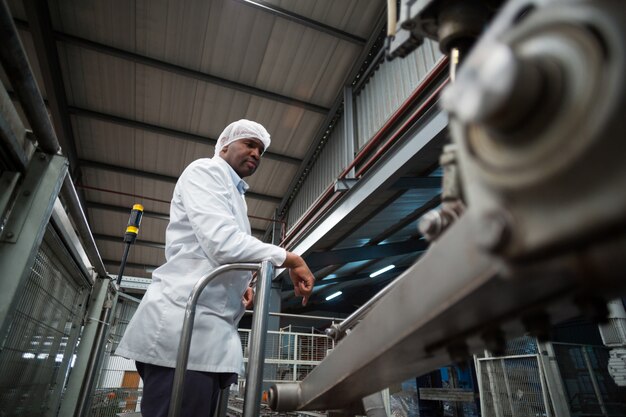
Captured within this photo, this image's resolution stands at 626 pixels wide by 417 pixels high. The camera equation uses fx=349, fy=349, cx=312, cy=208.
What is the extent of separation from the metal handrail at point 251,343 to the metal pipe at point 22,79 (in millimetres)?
656

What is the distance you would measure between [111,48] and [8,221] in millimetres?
3418

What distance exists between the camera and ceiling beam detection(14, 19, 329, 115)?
355 cm

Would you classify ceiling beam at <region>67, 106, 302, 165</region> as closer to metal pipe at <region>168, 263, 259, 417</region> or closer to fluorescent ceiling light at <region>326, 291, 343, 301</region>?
metal pipe at <region>168, 263, 259, 417</region>

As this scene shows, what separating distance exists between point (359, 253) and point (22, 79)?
381cm

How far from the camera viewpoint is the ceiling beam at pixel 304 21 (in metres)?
3.22

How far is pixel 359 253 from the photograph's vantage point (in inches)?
171

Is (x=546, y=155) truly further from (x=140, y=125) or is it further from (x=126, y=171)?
(x=126, y=171)

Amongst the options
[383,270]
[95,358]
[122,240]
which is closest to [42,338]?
[95,358]

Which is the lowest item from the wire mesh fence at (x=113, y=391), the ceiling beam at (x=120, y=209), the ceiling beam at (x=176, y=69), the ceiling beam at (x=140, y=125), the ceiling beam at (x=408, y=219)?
the wire mesh fence at (x=113, y=391)

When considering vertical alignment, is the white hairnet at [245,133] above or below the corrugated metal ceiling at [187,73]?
below

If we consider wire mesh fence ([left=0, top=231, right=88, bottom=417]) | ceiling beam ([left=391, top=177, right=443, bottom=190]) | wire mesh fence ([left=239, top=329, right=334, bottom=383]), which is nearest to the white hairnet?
wire mesh fence ([left=0, top=231, right=88, bottom=417])

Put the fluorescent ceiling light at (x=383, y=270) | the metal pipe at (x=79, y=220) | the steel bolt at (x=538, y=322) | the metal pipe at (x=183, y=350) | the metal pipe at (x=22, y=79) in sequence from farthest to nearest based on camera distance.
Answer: the fluorescent ceiling light at (x=383, y=270) → the metal pipe at (x=79, y=220) → the metal pipe at (x=183, y=350) → the metal pipe at (x=22, y=79) → the steel bolt at (x=538, y=322)

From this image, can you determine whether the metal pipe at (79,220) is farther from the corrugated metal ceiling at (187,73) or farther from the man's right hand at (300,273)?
the corrugated metal ceiling at (187,73)

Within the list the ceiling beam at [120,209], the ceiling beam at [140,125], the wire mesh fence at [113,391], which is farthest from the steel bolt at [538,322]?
the ceiling beam at [120,209]
